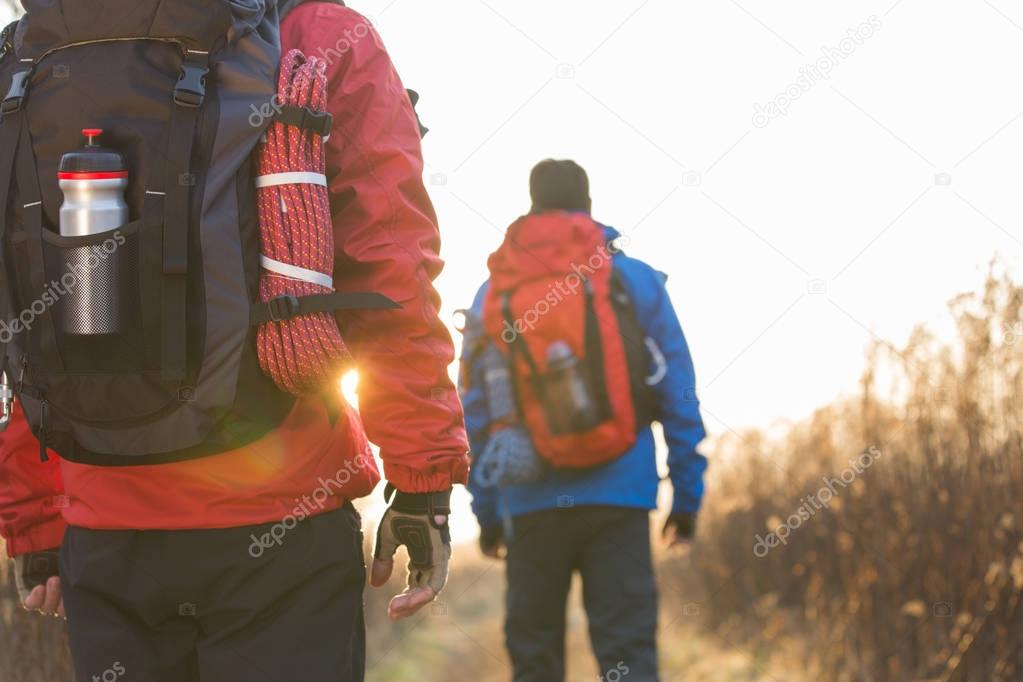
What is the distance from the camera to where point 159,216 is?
1847mm

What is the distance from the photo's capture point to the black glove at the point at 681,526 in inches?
159

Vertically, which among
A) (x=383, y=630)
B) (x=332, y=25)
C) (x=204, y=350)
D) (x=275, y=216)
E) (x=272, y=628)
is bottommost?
(x=383, y=630)

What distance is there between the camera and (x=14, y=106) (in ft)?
6.34

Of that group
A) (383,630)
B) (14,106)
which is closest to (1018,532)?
(14,106)

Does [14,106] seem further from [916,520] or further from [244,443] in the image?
[916,520]

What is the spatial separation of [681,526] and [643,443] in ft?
1.26

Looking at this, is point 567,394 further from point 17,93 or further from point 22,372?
point 17,93

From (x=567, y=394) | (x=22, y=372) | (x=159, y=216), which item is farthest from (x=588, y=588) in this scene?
(x=159, y=216)

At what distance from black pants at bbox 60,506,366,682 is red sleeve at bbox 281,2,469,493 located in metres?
0.18

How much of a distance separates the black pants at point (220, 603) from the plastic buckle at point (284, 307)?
1.06 feet

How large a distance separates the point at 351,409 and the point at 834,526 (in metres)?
4.75

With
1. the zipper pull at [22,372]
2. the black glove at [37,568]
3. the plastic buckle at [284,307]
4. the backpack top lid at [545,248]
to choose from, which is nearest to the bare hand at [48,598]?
the black glove at [37,568]

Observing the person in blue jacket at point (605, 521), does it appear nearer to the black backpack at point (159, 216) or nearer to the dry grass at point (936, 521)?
the dry grass at point (936, 521)

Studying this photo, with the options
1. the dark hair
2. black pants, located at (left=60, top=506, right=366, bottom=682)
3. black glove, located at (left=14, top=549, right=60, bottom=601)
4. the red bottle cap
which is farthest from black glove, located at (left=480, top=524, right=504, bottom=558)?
the red bottle cap
